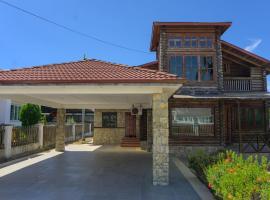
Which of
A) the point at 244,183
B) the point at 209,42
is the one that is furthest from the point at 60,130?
the point at 244,183

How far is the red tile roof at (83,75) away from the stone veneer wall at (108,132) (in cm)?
1318

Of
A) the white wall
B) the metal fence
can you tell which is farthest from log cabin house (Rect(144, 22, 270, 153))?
the white wall

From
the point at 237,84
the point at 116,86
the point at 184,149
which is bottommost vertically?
the point at 184,149

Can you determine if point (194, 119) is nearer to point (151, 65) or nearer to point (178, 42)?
point (151, 65)

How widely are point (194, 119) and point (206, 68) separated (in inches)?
122

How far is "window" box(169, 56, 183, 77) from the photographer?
56.9 feet

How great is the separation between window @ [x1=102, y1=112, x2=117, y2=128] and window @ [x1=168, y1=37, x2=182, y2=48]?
355 inches

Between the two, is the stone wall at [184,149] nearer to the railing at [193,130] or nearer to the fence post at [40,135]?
the railing at [193,130]

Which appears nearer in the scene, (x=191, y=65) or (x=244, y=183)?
(x=244, y=183)

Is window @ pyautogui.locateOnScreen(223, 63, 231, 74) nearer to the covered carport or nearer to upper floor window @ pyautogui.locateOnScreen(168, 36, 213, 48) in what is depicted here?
upper floor window @ pyautogui.locateOnScreen(168, 36, 213, 48)

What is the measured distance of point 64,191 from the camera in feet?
27.4

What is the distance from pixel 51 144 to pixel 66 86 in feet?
45.5

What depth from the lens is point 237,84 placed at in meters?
18.6

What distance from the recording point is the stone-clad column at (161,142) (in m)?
9.18
